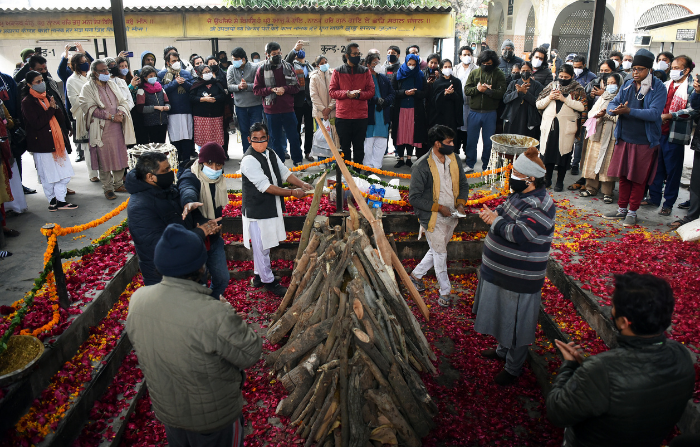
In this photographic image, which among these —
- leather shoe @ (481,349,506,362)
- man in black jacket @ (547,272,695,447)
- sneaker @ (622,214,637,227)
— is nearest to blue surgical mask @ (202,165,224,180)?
leather shoe @ (481,349,506,362)

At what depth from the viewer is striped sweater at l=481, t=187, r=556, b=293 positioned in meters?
4.07

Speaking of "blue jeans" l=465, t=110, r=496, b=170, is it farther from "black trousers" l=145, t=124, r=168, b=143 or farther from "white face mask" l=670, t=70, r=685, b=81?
"black trousers" l=145, t=124, r=168, b=143

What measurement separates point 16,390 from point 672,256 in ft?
22.8

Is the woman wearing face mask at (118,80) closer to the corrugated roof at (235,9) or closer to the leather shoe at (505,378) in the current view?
the corrugated roof at (235,9)

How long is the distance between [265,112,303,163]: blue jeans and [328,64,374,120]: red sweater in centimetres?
140

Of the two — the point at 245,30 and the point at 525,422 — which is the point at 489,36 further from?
the point at 525,422

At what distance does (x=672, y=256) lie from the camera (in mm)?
6234

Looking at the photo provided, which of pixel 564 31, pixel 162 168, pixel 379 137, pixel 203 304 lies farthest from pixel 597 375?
pixel 564 31

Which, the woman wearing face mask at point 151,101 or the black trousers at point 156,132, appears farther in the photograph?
the black trousers at point 156,132

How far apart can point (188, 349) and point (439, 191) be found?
3751mm

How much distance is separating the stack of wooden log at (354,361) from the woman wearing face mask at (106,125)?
540 centimetres

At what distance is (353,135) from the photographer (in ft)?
29.6

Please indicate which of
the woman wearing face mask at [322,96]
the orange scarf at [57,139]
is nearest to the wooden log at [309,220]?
the woman wearing face mask at [322,96]

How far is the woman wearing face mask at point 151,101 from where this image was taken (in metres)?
9.29
